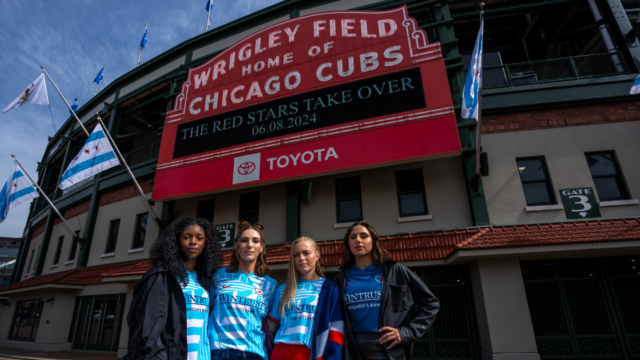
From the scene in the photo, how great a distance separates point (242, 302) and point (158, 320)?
71 centimetres

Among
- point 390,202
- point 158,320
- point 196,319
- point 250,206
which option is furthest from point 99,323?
point 158,320

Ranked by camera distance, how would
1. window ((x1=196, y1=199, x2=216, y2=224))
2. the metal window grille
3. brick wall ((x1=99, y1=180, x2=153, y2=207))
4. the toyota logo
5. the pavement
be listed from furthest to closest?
brick wall ((x1=99, y1=180, x2=153, y2=207))
window ((x1=196, y1=199, x2=216, y2=224))
the pavement
the toyota logo
the metal window grille

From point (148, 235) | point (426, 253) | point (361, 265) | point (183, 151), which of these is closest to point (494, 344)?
point (426, 253)

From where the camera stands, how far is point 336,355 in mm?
2783

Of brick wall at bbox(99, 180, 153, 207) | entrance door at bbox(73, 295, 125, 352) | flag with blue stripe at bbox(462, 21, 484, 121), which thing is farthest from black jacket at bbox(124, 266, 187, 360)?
entrance door at bbox(73, 295, 125, 352)

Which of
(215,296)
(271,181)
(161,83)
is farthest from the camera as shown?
(161,83)

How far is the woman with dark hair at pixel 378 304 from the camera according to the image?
9.45ft

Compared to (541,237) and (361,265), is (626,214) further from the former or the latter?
(361,265)

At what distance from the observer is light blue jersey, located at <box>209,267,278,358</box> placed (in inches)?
112

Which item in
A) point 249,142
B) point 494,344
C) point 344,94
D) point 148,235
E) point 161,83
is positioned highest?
point 161,83

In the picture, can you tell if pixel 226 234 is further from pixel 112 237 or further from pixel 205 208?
pixel 112 237

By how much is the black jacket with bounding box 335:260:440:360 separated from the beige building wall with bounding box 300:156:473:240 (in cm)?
642

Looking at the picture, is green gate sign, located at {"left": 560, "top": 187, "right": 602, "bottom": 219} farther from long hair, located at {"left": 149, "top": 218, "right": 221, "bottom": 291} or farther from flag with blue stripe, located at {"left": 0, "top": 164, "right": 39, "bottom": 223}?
flag with blue stripe, located at {"left": 0, "top": 164, "right": 39, "bottom": 223}

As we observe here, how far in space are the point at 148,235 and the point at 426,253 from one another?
10.4m
